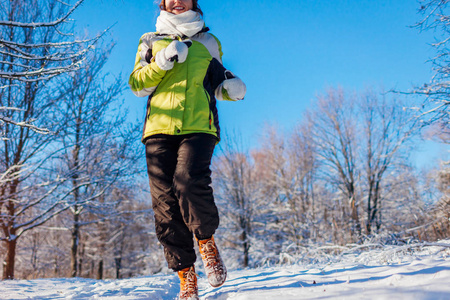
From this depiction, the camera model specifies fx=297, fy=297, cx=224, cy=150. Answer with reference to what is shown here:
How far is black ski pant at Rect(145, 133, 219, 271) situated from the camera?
1.75 metres

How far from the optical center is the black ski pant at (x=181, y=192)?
1.75 m

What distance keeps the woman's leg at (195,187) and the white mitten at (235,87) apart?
0.45 meters

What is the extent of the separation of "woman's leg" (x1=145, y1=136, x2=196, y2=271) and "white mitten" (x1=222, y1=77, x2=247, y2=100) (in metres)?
0.53

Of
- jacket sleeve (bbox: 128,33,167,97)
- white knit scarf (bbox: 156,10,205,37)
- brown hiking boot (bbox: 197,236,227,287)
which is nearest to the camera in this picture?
brown hiking boot (bbox: 197,236,227,287)

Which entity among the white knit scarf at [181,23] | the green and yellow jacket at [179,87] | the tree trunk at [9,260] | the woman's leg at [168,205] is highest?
the white knit scarf at [181,23]

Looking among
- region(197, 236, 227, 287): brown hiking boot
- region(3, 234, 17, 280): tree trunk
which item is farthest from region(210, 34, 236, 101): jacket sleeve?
region(3, 234, 17, 280): tree trunk

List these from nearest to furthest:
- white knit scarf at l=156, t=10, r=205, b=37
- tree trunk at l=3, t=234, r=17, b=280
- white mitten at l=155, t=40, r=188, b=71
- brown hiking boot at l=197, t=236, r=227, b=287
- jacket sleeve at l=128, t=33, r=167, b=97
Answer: brown hiking boot at l=197, t=236, r=227, b=287 < white mitten at l=155, t=40, r=188, b=71 < jacket sleeve at l=128, t=33, r=167, b=97 < white knit scarf at l=156, t=10, r=205, b=37 < tree trunk at l=3, t=234, r=17, b=280

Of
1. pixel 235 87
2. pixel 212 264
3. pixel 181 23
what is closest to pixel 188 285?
pixel 212 264

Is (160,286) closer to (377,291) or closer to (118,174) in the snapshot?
(377,291)

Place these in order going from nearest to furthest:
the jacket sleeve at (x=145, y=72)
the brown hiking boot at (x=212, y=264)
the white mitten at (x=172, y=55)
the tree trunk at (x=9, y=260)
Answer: the brown hiking boot at (x=212, y=264) → the white mitten at (x=172, y=55) → the jacket sleeve at (x=145, y=72) → the tree trunk at (x=9, y=260)

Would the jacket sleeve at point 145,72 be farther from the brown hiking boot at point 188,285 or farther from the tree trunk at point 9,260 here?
the tree trunk at point 9,260

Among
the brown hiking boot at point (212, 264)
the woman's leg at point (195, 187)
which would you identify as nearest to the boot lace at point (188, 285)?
the brown hiking boot at point (212, 264)

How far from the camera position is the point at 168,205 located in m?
1.88

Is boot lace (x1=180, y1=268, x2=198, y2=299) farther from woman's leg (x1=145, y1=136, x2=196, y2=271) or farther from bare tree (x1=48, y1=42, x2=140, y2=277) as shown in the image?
bare tree (x1=48, y1=42, x2=140, y2=277)
